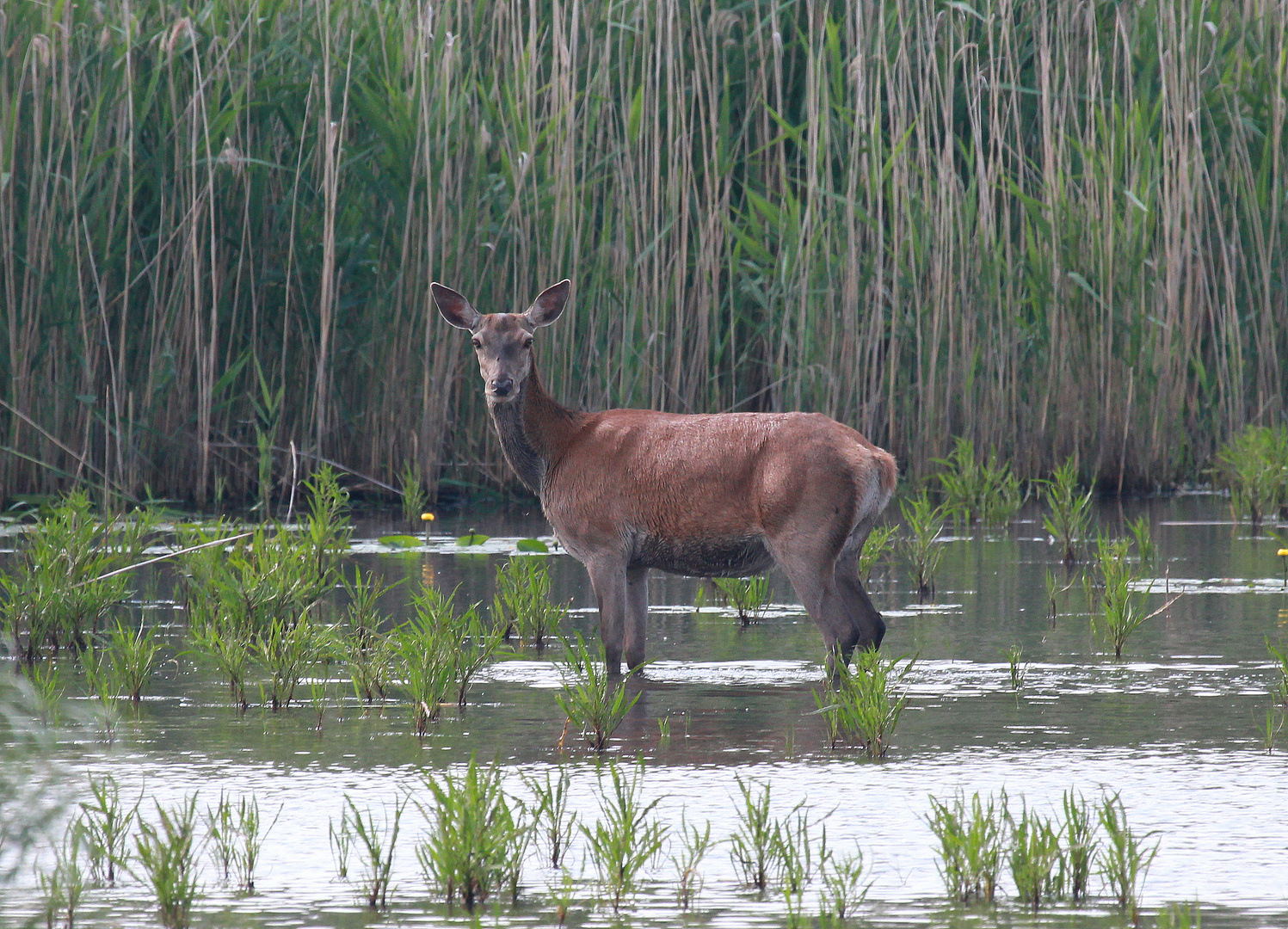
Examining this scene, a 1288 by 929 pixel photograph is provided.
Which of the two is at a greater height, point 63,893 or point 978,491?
point 978,491

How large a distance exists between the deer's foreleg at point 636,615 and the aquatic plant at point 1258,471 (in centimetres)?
545

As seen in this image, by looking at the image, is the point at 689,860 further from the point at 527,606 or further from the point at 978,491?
the point at 978,491

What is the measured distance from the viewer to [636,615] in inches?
304

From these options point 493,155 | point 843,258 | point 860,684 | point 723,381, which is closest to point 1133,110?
point 843,258

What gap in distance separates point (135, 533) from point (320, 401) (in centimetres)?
333

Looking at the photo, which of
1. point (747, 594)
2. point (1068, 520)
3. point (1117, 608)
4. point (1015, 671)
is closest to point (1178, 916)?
point (1015, 671)

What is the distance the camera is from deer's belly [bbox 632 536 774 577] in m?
7.49

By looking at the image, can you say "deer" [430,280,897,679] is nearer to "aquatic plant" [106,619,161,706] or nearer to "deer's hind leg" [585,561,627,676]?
"deer's hind leg" [585,561,627,676]

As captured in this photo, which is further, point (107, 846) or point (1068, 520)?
point (1068, 520)

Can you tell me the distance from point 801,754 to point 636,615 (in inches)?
72.4

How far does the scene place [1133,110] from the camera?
12969 mm

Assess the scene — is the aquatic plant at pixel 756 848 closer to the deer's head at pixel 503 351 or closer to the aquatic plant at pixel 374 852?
the aquatic plant at pixel 374 852

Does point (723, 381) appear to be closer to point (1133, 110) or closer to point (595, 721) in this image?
point (1133, 110)

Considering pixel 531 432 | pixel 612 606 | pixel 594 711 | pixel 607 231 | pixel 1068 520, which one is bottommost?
pixel 594 711
